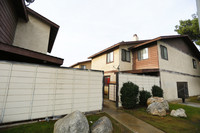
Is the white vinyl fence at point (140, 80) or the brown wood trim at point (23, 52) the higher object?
the brown wood trim at point (23, 52)

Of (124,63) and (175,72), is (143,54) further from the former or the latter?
(175,72)

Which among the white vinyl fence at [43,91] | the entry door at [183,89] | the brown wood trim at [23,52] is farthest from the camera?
the entry door at [183,89]

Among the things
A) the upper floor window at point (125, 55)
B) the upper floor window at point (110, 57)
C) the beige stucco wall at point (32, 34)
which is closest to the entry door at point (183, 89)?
the upper floor window at point (125, 55)

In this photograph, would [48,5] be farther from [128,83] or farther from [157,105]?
[157,105]

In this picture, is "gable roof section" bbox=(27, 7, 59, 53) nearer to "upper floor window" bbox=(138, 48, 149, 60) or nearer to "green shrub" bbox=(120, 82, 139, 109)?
"green shrub" bbox=(120, 82, 139, 109)

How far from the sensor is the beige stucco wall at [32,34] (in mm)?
6453

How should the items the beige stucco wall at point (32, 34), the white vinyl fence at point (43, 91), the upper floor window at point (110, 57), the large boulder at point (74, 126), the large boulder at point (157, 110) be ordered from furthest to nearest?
the upper floor window at point (110, 57)
the beige stucco wall at point (32, 34)
the large boulder at point (157, 110)
the white vinyl fence at point (43, 91)
the large boulder at point (74, 126)

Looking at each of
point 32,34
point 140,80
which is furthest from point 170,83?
point 32,34

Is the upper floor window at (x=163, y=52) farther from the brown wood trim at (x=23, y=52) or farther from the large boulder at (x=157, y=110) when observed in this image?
the brown wood trim at (x=23, y=52)

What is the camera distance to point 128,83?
6477 millimetres

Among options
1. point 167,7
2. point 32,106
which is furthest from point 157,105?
point 167,7

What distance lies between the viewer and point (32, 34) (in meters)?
7.11

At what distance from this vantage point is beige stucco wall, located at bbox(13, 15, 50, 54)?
21.2 feet

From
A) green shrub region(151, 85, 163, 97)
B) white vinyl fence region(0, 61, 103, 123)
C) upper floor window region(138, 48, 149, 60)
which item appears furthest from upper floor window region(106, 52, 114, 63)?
white vinyl fence region(0, 61, 103, 123)
